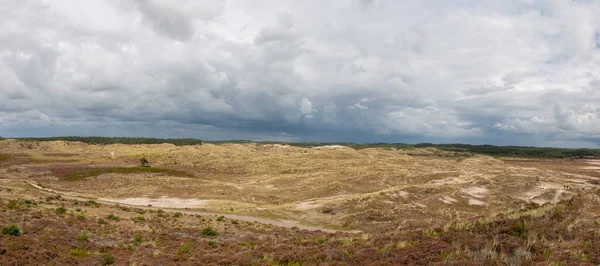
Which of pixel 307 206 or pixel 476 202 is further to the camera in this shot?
pixel 476 202

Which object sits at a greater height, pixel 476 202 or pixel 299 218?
pixel 476 202

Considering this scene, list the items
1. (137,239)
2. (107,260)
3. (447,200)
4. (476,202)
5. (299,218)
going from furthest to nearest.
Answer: (476,202) → (447,200) → (299,218) → (137,239) → (107,260)

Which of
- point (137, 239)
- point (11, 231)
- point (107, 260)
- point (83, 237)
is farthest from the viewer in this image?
point (137, 239)

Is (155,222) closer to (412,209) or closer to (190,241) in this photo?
(190,241)

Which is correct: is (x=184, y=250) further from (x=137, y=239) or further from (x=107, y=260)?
(x=137, y=239)

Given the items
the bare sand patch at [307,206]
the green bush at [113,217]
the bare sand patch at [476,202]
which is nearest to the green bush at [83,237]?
the green bush at [113,217]

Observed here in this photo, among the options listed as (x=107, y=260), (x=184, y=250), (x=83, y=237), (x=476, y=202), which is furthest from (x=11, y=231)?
(x=476, y=202)

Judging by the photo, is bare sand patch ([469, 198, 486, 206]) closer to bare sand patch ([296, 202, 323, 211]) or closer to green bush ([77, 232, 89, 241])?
bare sand patch ([296, 202, 323, 211])

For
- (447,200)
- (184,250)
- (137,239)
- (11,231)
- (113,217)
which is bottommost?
(447,200)

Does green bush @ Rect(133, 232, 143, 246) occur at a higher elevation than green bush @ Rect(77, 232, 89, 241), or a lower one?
lower

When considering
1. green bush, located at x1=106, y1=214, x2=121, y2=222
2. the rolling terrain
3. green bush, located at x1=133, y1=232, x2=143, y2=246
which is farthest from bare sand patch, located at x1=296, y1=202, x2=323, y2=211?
green bush, located at x1=133, y1=232, x2=143, y2=246

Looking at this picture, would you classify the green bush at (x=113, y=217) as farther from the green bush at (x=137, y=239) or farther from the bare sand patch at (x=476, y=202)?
the bare sand patch at (x=476, y=202)

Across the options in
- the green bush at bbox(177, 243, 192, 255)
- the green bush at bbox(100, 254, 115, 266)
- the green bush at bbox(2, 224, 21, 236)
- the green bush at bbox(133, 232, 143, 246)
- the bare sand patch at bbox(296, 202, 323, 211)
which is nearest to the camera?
the green bush at bbox(100, 254, 115, 266)

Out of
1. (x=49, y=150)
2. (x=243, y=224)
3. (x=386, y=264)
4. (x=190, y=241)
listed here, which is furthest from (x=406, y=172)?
(x=49, y=150)
